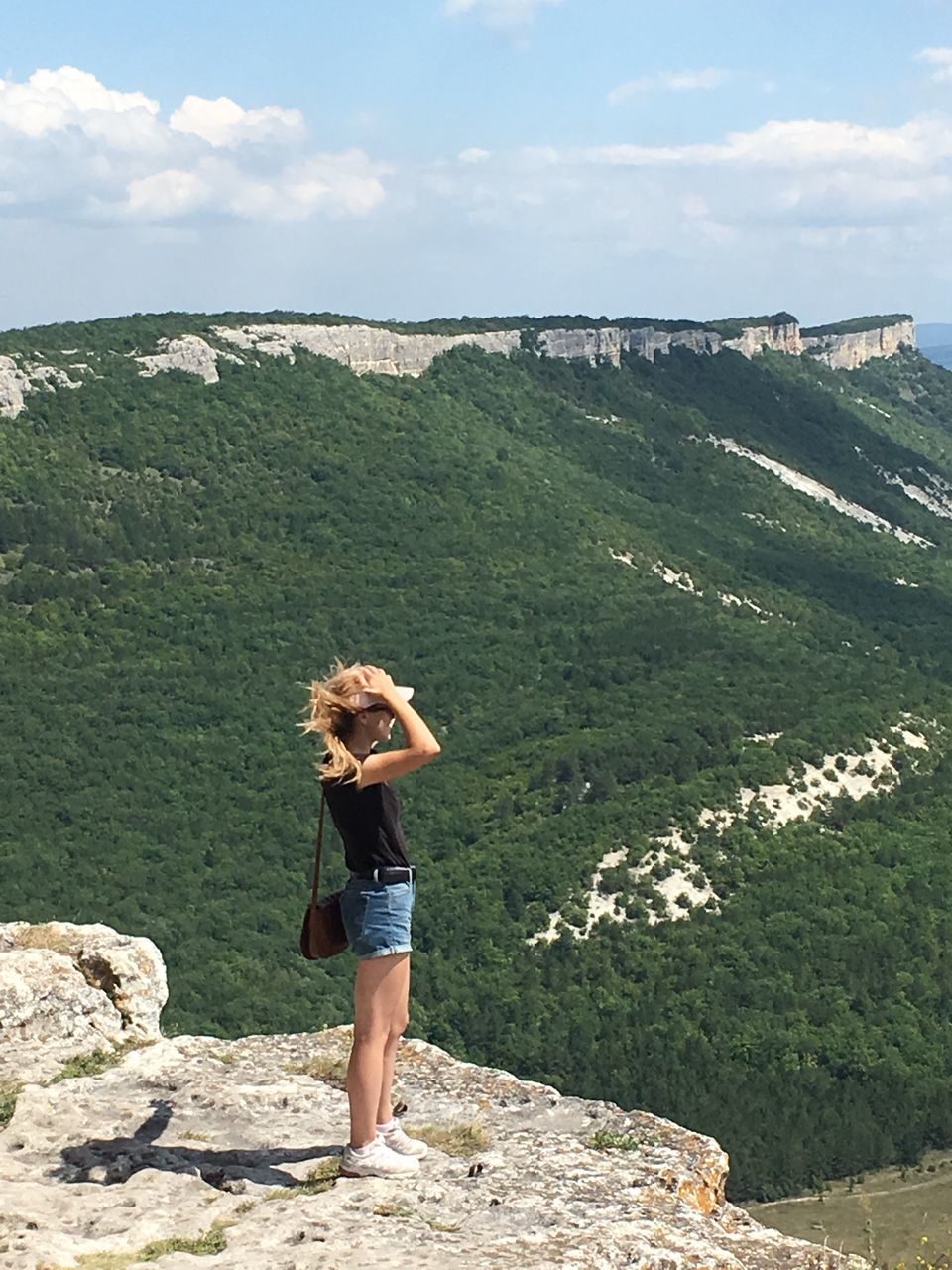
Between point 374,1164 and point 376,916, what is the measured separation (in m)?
1.53

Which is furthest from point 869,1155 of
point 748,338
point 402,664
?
point 748,338

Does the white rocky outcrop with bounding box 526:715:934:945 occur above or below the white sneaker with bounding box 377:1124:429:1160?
below

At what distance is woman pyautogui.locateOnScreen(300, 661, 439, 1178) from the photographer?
9016 millimetres

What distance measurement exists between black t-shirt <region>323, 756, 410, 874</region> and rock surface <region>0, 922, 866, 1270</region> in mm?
1978

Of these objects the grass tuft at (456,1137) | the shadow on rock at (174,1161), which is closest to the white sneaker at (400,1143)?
the grass tuft at (456,1137)

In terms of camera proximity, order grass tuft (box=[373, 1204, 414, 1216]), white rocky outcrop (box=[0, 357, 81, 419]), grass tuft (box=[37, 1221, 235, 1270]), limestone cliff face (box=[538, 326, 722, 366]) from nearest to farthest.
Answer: grass tuft (box=[37, 1221, 235, 1270]) < grass tuft (box=[373, 1204, 414, 1216]) < white rocky outcrop (box=[0, 357, 81, 419]) < limestone cliff face (box=[538, 326, 722, 366])

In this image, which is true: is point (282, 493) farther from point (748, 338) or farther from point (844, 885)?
point (748, 338)

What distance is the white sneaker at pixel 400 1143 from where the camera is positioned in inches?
369

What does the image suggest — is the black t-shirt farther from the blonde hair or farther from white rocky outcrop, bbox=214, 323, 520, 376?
white rocky outcrop, bbox=214, 323, 520, 376

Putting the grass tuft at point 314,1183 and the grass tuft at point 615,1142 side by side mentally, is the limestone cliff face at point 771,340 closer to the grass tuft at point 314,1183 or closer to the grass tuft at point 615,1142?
the grass tuft at point 615,1142

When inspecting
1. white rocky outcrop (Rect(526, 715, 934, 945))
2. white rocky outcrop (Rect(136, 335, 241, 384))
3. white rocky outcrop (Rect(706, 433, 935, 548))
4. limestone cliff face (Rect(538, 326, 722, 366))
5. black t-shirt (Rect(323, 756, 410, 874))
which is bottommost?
white rocky outcrop (Rect(526, 715, 934, 945))

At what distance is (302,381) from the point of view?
8650 cm

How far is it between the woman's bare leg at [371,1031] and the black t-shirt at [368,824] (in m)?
0.61

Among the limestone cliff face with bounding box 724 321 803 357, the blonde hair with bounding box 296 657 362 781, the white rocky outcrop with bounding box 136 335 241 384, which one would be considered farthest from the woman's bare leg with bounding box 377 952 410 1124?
the limestone cliff face with bounding box 724 321 803 357
